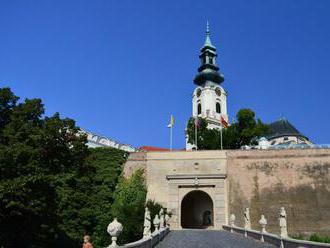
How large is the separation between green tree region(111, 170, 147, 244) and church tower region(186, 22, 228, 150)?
29634 millimetres

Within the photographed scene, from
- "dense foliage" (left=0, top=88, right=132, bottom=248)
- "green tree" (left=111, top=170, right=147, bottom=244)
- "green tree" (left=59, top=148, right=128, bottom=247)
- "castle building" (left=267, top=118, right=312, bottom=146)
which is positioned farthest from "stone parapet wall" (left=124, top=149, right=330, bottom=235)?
"castle building" (left=267, top=118, right=312, bottom=146)

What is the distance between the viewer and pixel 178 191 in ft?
119

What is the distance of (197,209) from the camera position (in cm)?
4044

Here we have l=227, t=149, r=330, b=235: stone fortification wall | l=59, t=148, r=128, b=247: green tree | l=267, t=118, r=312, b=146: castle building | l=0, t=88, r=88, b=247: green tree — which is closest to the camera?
l=0, t=88, r=88, b=247: green tree

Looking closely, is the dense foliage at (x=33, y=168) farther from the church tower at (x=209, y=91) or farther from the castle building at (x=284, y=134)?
the castle building at (x=284, y=134)

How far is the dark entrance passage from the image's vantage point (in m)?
39.8

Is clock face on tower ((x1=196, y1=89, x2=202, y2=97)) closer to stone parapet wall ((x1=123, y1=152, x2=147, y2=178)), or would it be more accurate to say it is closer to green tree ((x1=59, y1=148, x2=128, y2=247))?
stone parapet wall ((x1=123, y1=152, x2=147, y2=178))

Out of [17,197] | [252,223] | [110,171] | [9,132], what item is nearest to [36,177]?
[17,197]

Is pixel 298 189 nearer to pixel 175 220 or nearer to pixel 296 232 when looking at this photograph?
pixel 296 232

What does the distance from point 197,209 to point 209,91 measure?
2855 cm

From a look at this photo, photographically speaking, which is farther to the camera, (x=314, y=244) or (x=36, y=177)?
(x=36, y=177)

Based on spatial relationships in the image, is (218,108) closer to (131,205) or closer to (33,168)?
(131,205)

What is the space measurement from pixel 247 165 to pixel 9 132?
21.1 meters

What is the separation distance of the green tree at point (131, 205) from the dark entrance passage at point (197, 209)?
5390 mm
